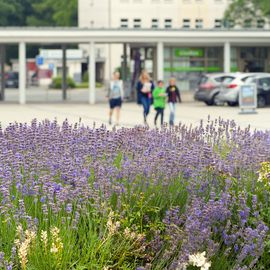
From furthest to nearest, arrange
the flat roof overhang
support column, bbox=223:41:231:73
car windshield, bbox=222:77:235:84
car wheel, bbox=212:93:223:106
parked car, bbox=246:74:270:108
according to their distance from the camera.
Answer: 1. support column, bbox=223:41:231:73
2. the flat roof overhang
3. car wheel, bbox=212:93:223:106
4. car windshield, bbox=222:77:235:84
5. parked car, bbox=246:74:270:108

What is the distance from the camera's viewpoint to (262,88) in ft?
132

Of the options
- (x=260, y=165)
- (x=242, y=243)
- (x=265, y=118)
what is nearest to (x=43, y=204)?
(x=242, y=243)

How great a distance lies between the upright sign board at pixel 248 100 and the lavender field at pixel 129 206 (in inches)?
1039

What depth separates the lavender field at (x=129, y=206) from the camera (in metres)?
5.29

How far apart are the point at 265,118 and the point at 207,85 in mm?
12114

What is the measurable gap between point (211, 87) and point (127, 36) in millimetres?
6061

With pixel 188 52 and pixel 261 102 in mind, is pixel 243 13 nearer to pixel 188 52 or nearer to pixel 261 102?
pixel 188 52

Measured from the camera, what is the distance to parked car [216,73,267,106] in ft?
133

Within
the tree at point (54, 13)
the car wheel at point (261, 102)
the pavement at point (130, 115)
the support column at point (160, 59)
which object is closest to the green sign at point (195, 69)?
the support column at point (160, 59)

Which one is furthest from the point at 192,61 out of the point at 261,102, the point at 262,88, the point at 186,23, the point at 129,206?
the point at 129,206

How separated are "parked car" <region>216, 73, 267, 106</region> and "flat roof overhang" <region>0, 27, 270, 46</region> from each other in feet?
19.5

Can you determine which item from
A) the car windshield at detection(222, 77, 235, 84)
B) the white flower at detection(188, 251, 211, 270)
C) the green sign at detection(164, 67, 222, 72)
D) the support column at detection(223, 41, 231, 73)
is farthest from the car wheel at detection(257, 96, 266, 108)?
the white flower at detection(188, 251, 211, 270)

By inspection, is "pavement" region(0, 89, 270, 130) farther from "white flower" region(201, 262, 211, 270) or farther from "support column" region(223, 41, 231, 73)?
"white flower" region(201, 262, 211, 270)

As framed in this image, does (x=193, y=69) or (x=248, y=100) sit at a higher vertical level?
(x=193, y=69)
